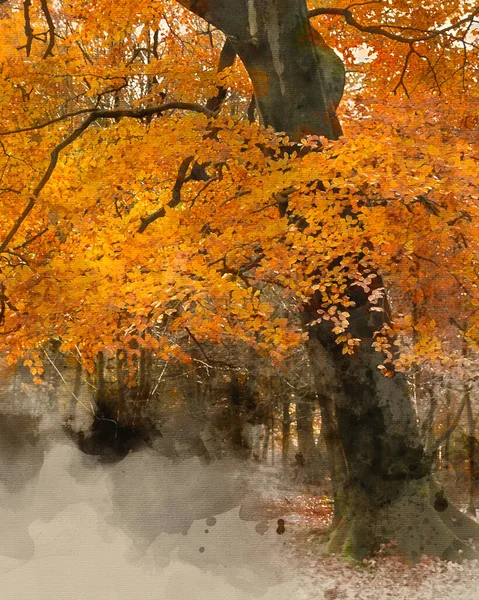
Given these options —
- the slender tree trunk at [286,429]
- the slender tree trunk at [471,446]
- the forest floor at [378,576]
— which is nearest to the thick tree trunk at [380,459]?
the forest floor at [378,576]

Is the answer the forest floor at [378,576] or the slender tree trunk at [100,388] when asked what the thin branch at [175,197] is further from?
the slender tree trunk at [100,388]

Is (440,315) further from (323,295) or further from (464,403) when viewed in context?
(464,403)

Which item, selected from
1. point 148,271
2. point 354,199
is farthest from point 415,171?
point 148,271

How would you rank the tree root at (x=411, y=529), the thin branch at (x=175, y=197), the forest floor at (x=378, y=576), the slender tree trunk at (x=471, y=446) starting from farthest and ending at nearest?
the slender tree trunk at (x=471, y=446)
the thin branch at (x=175, y=197)
the tree root at (x=411, y=529)
the forest floor at (x=378, y=576)

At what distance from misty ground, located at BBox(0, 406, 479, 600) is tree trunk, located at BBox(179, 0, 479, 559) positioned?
0.36m

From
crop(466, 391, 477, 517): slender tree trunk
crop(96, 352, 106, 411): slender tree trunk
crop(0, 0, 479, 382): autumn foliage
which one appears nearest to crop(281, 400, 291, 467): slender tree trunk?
crop(466, 391, 477, 517): slender tree trunk

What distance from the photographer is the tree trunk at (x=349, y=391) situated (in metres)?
7.73

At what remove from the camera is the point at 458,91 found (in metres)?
10.5

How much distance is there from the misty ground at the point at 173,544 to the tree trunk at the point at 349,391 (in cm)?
36

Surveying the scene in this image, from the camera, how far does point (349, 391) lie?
7828 millimetres

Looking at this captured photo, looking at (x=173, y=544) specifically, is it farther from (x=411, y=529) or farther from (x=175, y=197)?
(x=175, y=197)

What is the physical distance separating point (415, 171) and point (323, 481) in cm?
944

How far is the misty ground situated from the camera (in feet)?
23.7

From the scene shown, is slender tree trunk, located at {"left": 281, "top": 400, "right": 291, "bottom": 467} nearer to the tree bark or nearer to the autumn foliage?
the autumn foliage
